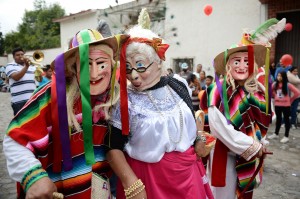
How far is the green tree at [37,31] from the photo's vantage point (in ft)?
121

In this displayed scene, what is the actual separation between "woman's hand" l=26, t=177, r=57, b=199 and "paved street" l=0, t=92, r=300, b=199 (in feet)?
8.51

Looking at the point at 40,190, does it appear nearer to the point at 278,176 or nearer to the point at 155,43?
the point at 155,43

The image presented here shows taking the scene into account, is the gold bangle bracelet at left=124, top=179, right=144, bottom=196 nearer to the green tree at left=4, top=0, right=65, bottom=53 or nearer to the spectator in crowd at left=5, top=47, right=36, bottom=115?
→ the spectator in crowd at left=5, top=47, right=36, bottom=115

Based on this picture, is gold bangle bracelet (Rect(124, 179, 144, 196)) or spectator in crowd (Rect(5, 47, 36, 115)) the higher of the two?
spectator in crowd (Rect(5, 47, 36, 115))

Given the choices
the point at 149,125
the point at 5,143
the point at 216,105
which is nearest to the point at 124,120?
the point at 149,125

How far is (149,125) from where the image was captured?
192cm

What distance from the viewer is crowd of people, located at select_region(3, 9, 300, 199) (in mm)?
1608

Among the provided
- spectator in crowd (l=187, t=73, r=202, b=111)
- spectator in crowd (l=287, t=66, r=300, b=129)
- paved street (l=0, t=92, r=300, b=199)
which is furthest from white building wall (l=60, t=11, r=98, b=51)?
paved street (l=0, t=92, r=300, b=199)

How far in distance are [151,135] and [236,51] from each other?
1253 mm

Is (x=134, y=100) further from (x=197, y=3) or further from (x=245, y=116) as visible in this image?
(x=197, y=3)

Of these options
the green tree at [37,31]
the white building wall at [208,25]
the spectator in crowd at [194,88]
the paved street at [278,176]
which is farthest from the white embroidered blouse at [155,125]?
the green tree at [37,31]

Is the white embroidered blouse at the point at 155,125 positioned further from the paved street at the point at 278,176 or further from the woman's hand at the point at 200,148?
the paved street at the point at 278,176

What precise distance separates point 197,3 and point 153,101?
11136mm

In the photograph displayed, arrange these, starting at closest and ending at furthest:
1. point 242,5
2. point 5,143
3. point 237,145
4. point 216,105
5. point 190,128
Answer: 1. point 5,143
2. point 190,128
3. point 237,145
4. point 216,105
5. point 242,5
